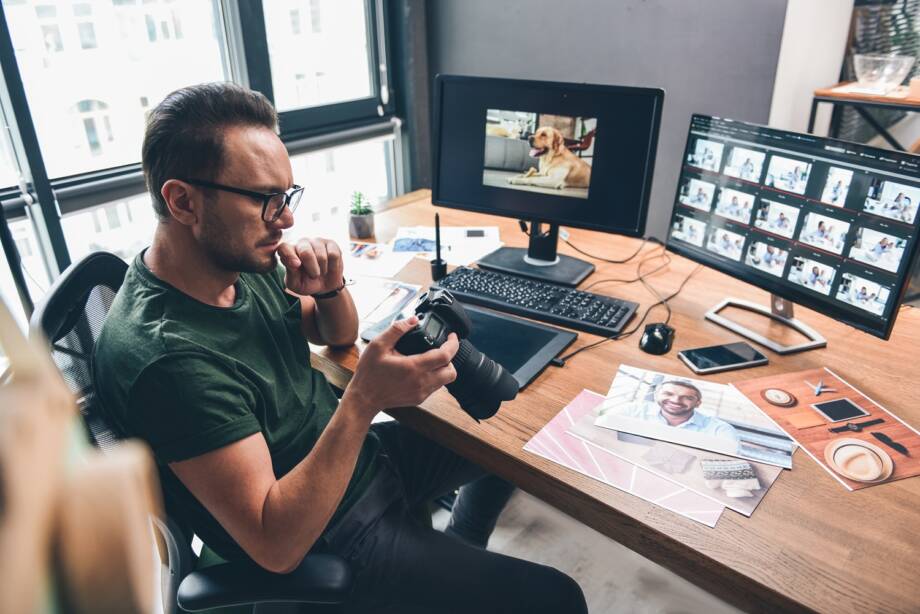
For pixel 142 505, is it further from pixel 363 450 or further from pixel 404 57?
pixel 404 57

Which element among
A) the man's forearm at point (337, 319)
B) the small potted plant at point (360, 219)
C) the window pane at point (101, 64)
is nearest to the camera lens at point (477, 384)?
the man's forearm at point (337, 319)

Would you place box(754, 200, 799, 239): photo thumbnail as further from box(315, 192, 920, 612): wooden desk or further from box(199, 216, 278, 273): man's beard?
box(199, 216, 278, 273): man's beard

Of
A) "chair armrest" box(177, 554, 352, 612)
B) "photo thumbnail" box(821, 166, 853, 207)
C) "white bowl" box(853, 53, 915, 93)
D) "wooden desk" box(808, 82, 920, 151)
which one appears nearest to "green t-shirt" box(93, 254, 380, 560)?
"chair armrest" box(177, 554, 352, 612)

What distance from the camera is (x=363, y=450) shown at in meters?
1.22

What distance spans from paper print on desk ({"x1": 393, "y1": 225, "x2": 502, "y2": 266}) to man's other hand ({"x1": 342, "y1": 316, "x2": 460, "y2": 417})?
2.65 ft

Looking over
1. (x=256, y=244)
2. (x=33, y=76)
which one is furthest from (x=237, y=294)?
(x=33, y=76)

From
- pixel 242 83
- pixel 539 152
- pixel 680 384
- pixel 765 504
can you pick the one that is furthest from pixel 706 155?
pixel 242 83

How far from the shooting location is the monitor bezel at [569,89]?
4.81 feet

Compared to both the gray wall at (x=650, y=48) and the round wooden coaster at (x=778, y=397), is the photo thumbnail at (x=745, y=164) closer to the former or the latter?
the round wooden coaster at (x=778, y=397)

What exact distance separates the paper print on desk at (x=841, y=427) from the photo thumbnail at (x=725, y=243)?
0.31 meters

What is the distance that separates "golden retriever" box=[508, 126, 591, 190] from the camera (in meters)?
1.59

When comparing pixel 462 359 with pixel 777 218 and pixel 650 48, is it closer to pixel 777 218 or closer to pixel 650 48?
pixel 777 218

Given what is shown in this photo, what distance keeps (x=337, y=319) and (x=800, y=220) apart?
942 millimetres

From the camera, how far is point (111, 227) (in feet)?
7.59
